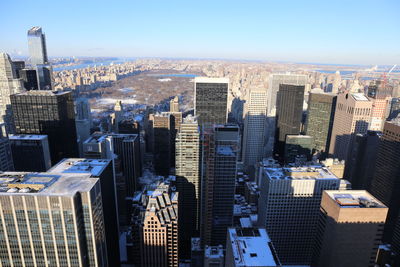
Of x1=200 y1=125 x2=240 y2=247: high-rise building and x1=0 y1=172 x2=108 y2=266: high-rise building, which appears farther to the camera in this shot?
x1=200 y1=125 x2=240 y2=247: high-rise building

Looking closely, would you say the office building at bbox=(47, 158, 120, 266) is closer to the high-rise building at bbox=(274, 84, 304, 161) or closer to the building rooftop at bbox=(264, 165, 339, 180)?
the building rooftop at bbox=(264, 165, 339, 180)

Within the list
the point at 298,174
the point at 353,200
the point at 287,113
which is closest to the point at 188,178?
the point at 298,174

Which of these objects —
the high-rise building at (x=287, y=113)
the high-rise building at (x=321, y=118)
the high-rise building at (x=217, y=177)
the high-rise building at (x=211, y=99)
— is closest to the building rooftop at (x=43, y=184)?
the high-rise building at (x=217, y=177)

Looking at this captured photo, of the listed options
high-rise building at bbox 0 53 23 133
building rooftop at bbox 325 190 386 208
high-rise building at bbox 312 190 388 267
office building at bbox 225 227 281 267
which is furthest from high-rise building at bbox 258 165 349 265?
high-rise building at bbox 0 53 23 133

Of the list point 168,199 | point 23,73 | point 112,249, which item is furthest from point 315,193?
point 23,73

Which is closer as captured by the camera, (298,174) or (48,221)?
(48,221)

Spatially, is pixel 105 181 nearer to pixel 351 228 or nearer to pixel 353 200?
pixel 351 228

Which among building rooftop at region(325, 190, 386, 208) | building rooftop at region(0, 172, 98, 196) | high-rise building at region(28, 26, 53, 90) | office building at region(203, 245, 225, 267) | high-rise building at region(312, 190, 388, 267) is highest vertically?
high-rise building at region(28, 26, 53, 90)
